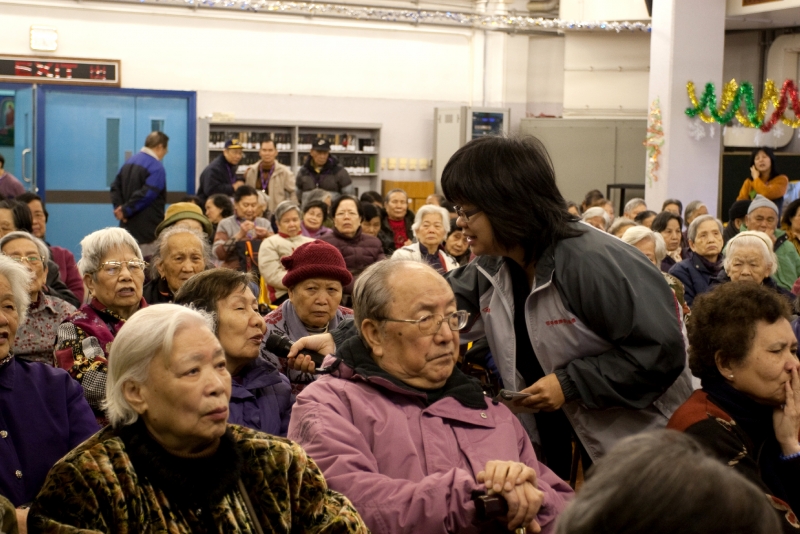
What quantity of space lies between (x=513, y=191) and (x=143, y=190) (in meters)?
7.48

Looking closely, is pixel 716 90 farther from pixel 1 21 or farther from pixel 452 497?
pixel 452 497

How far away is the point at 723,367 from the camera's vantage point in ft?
8.24

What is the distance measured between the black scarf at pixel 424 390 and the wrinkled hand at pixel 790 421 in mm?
811

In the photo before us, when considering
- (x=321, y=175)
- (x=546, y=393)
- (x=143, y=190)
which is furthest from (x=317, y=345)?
(x=321, y=175)

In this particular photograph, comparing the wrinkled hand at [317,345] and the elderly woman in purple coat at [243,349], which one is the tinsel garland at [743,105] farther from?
the wrinkled hand at [317,345]

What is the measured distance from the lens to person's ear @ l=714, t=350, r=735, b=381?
2.50m

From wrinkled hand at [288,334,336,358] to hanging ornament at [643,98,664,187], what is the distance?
30.3ft

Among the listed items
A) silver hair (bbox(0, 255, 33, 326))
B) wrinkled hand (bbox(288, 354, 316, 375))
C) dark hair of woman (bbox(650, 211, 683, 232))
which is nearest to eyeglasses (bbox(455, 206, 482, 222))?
wrinkled hand (bbox(288, 354, 316, 375))

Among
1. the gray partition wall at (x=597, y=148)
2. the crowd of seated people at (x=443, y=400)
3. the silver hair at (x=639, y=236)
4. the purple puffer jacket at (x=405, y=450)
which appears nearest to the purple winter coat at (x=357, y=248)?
the silver hair at (x=639, y=236)

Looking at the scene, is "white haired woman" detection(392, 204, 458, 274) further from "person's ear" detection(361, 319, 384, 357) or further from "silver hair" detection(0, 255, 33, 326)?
"person's ear" detection(361, 319, 384, 357)

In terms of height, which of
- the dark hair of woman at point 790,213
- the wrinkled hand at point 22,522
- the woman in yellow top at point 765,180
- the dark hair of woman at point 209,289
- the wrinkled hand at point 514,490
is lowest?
the wrinkled hand at point 22,522

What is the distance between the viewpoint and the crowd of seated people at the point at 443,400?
1.75 metres

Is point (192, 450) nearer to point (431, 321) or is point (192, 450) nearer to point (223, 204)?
point (431, 321)

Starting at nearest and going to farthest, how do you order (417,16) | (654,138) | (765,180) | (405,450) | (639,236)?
(405,450)
(639,236)
(765,180)
(654,138)
(417,16)
